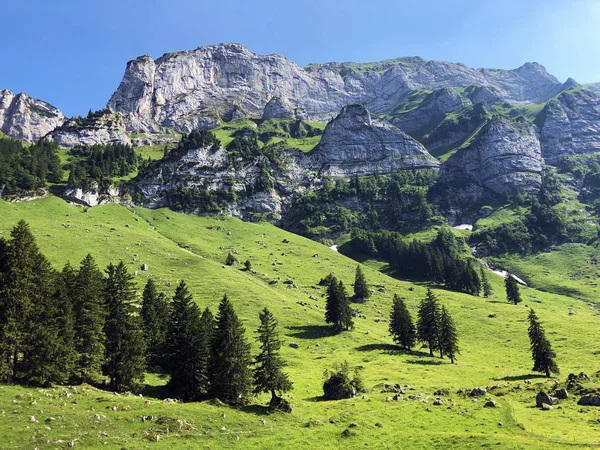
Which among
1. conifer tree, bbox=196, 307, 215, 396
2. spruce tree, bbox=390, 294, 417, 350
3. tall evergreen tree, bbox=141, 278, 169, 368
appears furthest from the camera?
spruce tree, bbox=390, 294, 417, 350

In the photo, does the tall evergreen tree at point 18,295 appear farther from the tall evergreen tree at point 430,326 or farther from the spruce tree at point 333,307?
the tall evergreen tree at point 430,326

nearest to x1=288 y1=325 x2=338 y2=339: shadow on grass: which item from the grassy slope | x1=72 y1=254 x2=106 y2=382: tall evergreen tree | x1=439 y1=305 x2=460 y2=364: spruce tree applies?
the grassy slope

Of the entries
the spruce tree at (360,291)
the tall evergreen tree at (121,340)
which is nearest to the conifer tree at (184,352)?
the tall evergreen tree at (121,340)

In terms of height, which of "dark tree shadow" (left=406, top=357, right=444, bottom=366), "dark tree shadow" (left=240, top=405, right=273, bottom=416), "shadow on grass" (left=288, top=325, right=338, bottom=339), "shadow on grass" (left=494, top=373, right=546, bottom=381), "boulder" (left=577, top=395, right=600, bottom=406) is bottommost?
"dark tree shadow" (left=240, top=405, right=273, bottom=416)

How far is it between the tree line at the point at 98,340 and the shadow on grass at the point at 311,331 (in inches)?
1641

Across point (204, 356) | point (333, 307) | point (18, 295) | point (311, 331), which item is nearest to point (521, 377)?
point (333, 307)

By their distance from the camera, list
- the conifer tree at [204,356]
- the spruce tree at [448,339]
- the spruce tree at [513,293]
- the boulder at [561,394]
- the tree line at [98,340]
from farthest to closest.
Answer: the spruce tree at [513,293] < the spruce tree at [448,339] < the conifer tree at [204,356] < the boulder at [561,394] < the tree line at [98,340]

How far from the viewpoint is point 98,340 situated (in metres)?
51.0

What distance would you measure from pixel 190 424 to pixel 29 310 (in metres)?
22.5

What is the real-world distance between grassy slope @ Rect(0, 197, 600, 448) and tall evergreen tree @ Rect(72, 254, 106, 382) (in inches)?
294

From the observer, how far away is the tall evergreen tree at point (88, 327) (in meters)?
48.5

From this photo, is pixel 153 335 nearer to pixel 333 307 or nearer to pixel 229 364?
pixel 229 364

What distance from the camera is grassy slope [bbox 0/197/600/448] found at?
123 ft

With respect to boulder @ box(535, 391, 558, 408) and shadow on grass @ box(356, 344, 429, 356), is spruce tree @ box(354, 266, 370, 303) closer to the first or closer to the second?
shadow on grass @ box(356, 344, 429, 356)
